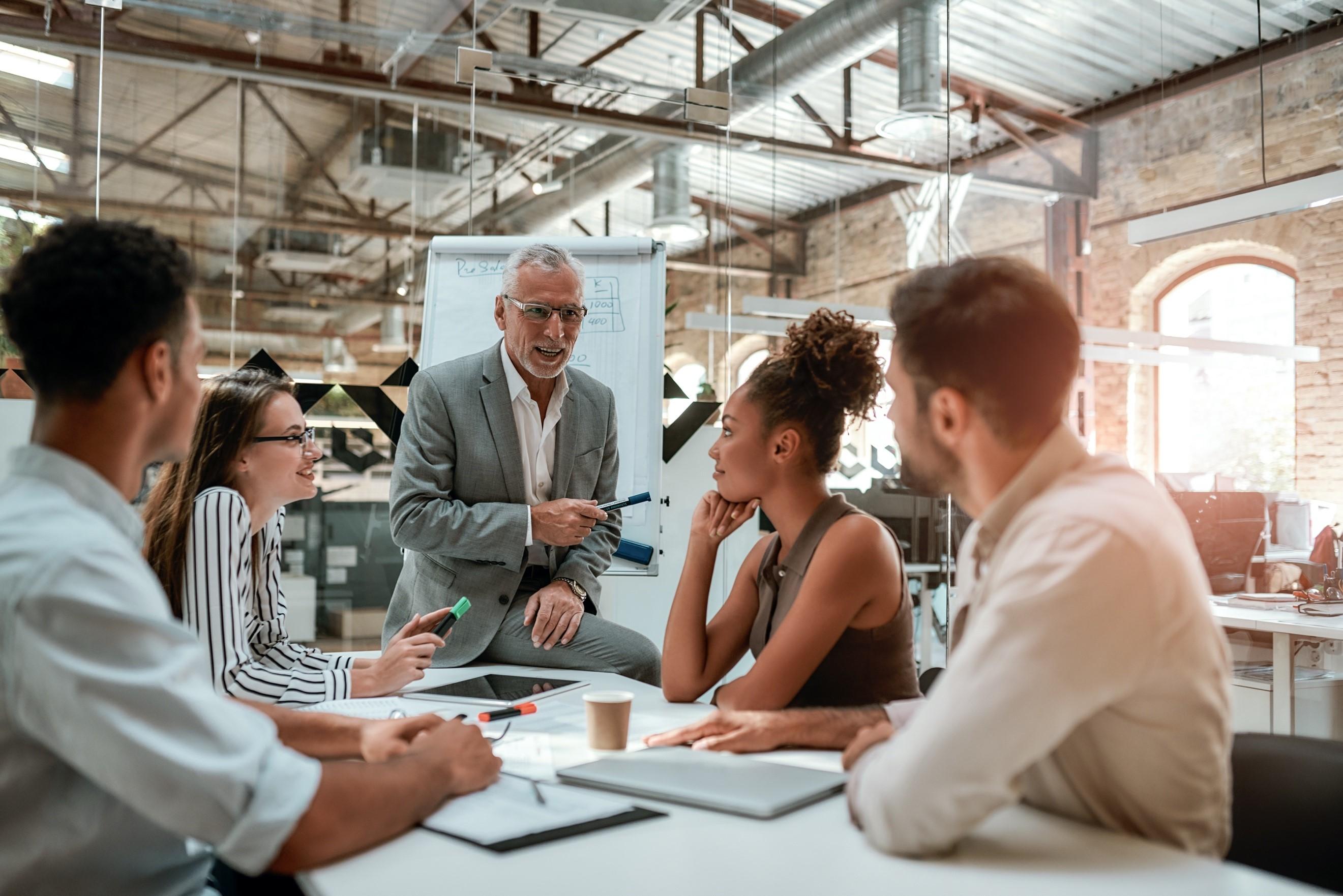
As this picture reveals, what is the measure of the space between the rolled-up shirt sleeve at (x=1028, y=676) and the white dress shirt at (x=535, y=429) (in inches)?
78.9

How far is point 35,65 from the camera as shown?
174 inches

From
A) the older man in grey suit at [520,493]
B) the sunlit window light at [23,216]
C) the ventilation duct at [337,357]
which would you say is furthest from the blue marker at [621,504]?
the ventilation duct at [337,357]

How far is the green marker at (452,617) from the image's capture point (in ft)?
6.36

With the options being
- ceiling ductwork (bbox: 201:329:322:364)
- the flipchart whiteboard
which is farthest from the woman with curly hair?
ceiling ductwork (bbox: 201:329:322:364)

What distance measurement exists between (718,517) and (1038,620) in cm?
114

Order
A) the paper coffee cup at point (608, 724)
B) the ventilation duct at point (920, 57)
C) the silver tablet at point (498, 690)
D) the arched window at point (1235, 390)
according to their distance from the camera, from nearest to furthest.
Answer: the paper coffee cup at point (608, 724) < the silver tablet at point (498, 690) < the ventilation duct at point (920, 57) < the arched window at point (1235, 390)

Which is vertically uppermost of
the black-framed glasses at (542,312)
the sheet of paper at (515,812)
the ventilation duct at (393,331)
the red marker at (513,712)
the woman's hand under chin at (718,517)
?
the ventilation duct at (393,331)

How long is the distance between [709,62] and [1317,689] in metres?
4.17

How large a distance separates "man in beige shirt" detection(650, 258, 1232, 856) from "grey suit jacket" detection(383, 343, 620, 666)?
1.56m

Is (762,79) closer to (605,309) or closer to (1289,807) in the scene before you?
(605,309)

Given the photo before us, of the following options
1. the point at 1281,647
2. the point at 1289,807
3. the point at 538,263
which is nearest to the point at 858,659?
the point at 1289,807

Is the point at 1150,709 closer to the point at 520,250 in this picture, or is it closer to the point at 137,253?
the point at 137,253

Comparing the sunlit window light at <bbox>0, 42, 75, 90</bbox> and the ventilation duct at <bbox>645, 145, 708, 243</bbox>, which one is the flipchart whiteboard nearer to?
the sunlit window light at <bbox>0, 42, 75, 90</bbox>

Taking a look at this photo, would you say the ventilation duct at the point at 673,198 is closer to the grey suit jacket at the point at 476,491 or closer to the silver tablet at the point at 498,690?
the grey suit jacket at the point at 476,491
